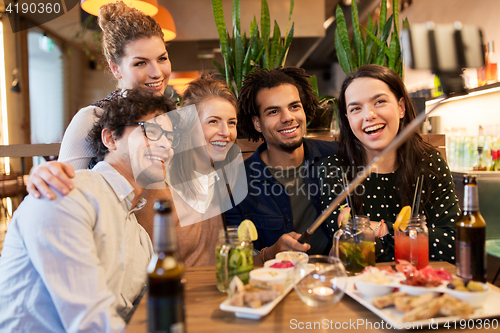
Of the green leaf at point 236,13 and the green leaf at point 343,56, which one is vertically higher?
the green leaf at point 236,13

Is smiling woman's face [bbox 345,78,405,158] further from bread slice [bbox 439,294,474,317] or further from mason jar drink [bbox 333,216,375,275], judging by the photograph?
bread slice [bbox 439,294,474,317]

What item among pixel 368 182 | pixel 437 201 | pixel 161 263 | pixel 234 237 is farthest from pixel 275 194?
pixel 161 263

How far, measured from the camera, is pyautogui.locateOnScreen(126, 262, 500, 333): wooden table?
2.89 ft

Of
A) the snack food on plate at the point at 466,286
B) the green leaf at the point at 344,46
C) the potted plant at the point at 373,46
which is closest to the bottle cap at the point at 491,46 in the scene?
the potted plant at the point at 373,46

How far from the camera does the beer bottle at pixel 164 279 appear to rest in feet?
2.24

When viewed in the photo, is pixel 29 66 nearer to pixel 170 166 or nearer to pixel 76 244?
pixel 170 166

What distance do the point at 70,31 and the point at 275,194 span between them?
17.1ft

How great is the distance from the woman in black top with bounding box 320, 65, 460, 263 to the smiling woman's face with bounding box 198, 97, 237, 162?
0.54 m

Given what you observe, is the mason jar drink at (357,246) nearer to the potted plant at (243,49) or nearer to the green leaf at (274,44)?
the potted plant at (243,49)

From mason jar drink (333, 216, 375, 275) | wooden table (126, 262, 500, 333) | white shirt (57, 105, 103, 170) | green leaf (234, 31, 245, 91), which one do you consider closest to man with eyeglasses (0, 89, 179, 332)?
wooden table (126, 262, 500, 333)

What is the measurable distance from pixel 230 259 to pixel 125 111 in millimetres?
709

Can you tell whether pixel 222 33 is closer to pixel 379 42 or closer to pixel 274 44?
pixel 274 44

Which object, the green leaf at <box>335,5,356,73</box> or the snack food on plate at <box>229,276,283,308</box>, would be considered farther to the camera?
the green leaf at <box>335,5,356,73</box>

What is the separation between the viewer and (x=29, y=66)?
5352 millimetres
